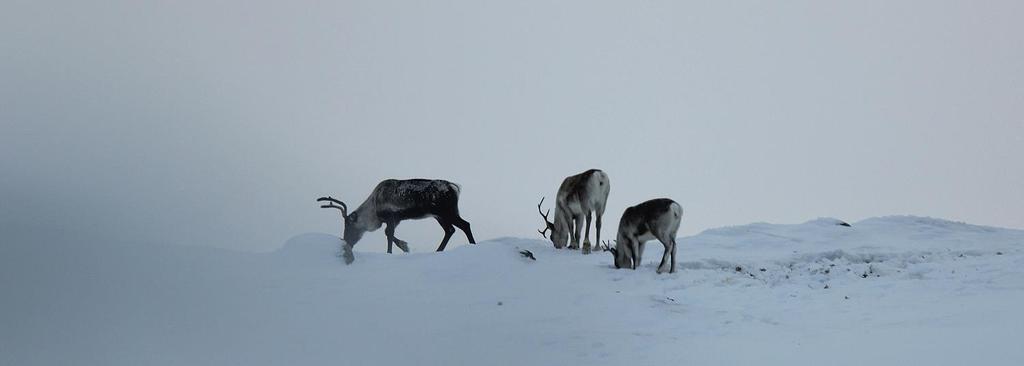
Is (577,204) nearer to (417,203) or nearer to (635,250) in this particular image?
(635,250)

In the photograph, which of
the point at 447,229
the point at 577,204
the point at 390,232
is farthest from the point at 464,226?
the point at 577,204

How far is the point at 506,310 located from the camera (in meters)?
11.0

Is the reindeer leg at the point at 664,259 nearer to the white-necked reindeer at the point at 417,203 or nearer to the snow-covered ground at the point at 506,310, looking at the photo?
the snow-covered ground at the point at 506,310

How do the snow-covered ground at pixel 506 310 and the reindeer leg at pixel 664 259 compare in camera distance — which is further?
the reindeer leg at pixel 664 259

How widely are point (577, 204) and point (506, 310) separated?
578 centimetres

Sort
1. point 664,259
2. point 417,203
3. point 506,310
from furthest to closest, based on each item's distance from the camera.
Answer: point 417,203
point 664,259
point 506,310

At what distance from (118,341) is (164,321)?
2.81 feet

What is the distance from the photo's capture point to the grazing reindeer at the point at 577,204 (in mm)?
16469

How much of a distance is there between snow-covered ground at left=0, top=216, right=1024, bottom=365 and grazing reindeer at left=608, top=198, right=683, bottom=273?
365 millimetres

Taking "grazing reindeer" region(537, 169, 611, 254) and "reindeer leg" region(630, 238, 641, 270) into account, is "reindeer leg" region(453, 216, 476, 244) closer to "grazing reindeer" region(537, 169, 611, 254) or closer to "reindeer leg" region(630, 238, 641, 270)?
"grazing reindeer" region(537, 169, 611, 254)

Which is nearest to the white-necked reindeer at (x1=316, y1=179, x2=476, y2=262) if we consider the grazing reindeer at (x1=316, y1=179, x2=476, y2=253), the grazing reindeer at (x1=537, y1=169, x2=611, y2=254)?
the grazing reindeer at (x1=316, y1=179, x2=476, y2=253)

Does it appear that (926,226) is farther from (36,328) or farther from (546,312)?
(36,328)

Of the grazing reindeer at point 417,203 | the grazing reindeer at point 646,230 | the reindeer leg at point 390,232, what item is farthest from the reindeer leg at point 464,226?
the grazing reindeer at point 646,230

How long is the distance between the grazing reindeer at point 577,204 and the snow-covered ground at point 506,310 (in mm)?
1284
